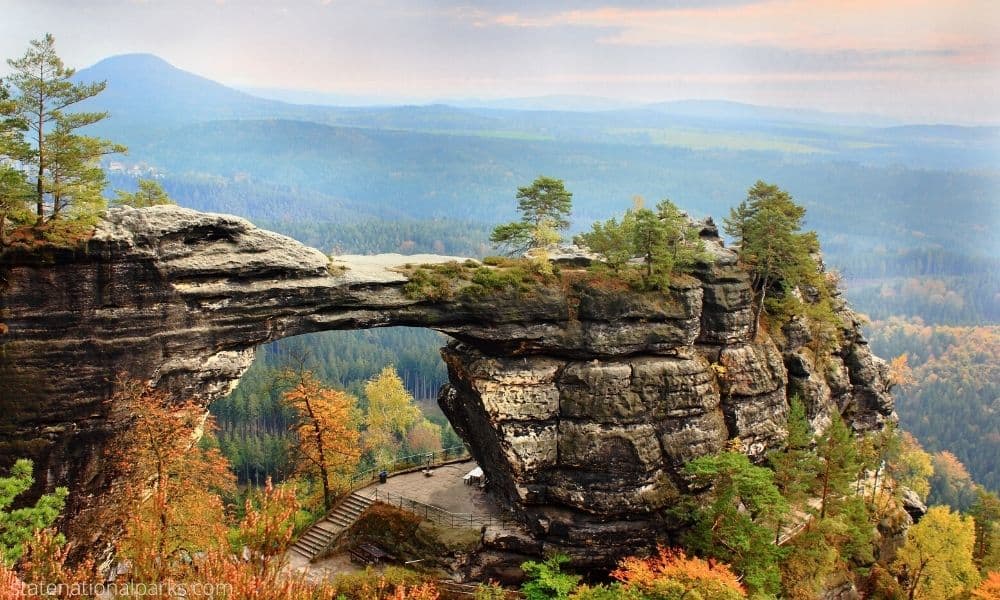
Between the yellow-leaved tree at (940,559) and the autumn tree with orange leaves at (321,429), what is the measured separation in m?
29.2

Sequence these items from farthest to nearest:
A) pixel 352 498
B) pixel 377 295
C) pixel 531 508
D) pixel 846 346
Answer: pixel 846 346 → pixel 352 498 → pixel 531 508 → pixel 377 295

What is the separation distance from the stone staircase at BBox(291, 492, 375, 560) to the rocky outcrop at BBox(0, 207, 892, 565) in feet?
20.8

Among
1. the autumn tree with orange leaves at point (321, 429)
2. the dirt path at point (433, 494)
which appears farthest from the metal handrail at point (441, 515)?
the autumn tree with orange leaves at point (321, 429)

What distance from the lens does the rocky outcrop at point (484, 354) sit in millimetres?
25562

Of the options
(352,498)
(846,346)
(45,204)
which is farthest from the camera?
(846,346)

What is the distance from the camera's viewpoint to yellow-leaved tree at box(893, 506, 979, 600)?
1377 inches

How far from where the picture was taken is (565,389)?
3228cm

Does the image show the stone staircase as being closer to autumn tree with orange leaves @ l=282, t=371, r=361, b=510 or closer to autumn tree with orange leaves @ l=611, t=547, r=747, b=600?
autumn tree with orange leaves @ l=282, t=371, r=361, b=510

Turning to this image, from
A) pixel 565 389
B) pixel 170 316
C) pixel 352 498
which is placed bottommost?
pixel 352 498

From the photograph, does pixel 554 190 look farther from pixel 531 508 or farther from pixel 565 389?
pixel 531 508

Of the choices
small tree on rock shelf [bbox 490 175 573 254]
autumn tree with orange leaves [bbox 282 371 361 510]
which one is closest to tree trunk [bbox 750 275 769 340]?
small tree on rock shelf [bbox 490 175 573 254]

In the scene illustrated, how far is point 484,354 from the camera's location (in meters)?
32.8

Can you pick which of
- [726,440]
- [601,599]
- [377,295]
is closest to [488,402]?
[377,295]

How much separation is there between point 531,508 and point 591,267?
447 inches
